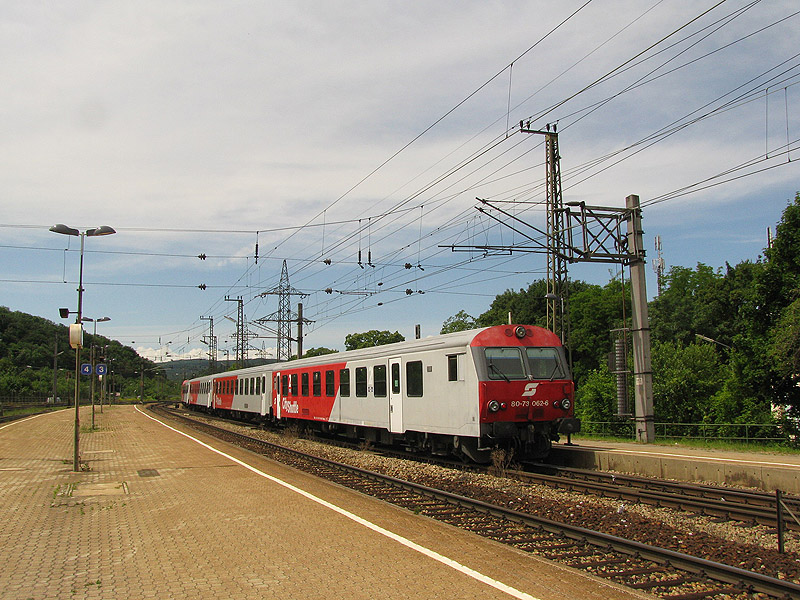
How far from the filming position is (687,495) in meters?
10.5

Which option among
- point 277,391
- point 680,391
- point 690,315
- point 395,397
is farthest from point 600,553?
point 690,315

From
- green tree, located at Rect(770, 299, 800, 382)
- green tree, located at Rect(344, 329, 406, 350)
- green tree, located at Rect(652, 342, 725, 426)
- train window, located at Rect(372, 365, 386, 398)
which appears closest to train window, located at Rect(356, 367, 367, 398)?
train window, located at Rect(372, 365, 386, 398)

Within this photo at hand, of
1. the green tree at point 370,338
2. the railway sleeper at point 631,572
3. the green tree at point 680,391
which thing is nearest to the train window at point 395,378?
the railway sleeper at point 631,572

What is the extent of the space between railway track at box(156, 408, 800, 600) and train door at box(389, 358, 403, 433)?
14.0ft

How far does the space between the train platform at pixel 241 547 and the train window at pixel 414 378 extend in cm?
324

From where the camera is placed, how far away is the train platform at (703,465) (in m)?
11.0

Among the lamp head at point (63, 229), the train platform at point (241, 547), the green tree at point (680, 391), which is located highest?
the lamp head at point (63, 229)

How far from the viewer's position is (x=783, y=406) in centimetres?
2294

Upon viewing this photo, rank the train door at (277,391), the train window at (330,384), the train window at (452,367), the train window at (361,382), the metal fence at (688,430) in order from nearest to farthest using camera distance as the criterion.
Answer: the train window at (452,367) → the train window at (361,382) → the train window at (330,384) → the metal fence at (688,430) → the train door at (277,391)

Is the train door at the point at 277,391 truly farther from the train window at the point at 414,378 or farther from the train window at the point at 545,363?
the train window at the point at 545,363

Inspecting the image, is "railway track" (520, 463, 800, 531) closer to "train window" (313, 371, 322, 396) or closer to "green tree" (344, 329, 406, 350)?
"train window" (313, 371, 322, 396)

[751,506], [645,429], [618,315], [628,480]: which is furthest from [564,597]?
[618,315]

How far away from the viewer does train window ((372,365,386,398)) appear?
1680cm

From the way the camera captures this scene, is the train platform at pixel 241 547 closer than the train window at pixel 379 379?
Yes
